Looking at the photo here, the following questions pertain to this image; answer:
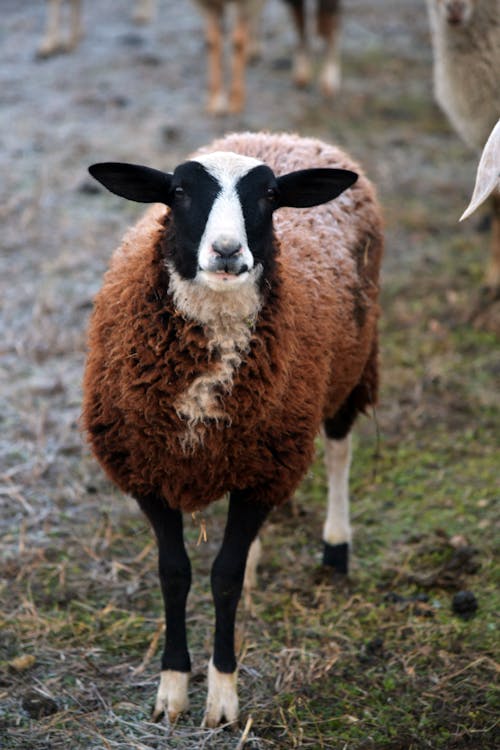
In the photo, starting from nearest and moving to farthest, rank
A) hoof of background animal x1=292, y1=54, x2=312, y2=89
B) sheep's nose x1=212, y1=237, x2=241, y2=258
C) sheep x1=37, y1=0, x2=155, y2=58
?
sheep's nose x1=212, y1=237, x2=241, y2=258
hoof of background animal x1=292, y1=54, x2=312, y2=89
sheep x1=37, y1=0, x2=155, y2=58

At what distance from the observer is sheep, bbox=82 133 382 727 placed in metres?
3.10

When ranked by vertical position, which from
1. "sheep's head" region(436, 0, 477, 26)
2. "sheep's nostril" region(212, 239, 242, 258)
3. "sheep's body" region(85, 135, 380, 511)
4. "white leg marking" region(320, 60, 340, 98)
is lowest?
"sheep's body" region(85, 135, 380, 511)

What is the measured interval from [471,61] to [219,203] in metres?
3.48

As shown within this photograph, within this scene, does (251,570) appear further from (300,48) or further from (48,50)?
(48,50)

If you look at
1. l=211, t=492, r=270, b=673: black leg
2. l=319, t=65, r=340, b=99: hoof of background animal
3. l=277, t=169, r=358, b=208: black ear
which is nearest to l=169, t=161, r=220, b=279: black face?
l=277, t=169, r=358, b=208: black ear

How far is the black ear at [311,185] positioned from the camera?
330cm

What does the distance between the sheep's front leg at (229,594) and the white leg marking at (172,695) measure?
0.09 meters

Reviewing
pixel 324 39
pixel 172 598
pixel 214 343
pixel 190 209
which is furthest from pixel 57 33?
pixel 172 598

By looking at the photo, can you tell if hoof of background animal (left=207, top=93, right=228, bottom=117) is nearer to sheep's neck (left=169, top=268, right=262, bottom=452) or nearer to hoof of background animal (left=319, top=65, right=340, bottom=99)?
hoof of background animal (left=319, top=65, right=340, bottom=99)

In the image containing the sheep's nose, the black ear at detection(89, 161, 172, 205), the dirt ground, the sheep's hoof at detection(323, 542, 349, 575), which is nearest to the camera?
the sheep's nose

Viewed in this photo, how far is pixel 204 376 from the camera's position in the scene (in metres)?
3.13

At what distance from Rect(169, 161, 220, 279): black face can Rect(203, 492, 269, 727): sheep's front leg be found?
2.55ft

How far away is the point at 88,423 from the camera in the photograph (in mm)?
3395

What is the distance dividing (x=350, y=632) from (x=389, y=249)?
4.18m
